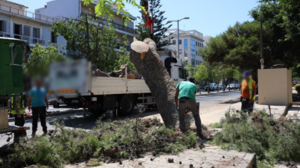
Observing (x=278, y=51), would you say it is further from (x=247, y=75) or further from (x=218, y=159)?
(x=218, y=159)

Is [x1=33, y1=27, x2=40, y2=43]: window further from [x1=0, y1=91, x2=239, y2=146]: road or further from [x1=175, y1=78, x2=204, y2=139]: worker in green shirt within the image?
[x1=175, y1=78, x2=204, y2=139]: worker in green shirt

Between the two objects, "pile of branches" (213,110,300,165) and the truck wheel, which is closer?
"pile of branches" (213,110,300,165)

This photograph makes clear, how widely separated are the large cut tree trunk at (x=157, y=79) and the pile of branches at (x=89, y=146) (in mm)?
1291

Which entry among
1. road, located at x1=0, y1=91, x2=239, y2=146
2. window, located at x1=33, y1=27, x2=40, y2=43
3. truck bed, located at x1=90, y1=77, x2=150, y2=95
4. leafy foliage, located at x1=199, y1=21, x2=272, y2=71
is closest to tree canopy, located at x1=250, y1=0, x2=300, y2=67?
leafy foliage, located at x1=199, y1=21, x2=272, y2=71

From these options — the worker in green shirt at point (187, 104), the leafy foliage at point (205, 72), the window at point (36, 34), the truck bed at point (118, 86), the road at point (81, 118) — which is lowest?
the road at point (81, 118)

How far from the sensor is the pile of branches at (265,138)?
183 inches

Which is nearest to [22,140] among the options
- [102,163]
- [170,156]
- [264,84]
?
[102,163]

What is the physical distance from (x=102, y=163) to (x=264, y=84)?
1203 centimetres

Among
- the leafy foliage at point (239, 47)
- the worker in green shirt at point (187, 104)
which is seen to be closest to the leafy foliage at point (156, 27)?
the leafy foliage at point (239, 47)

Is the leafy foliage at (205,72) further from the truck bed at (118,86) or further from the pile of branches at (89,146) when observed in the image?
the pile of branches at (89,146)

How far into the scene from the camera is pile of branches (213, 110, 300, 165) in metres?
4.65

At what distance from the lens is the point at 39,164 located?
3779mm

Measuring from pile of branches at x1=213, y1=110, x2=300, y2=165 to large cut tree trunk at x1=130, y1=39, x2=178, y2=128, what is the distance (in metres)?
1.50

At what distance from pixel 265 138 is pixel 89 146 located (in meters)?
3.43
